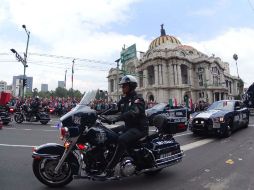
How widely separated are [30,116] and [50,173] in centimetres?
1178

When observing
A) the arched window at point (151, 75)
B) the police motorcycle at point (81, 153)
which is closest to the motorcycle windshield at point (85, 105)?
the police motorcycle at point (81, 153)

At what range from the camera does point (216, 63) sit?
81.4m

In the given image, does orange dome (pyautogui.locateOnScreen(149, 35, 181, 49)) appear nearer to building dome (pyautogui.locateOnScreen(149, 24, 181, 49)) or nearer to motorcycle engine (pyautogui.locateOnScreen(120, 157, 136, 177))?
building dome (pyautogui.locateOnScreen(149, 24, 181, 49))

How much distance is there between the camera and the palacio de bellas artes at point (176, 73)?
72.4 meters

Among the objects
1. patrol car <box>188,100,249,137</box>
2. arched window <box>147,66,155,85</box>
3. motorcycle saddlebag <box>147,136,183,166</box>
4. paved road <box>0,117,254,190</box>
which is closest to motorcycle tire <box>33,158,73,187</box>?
paved road <box>0,117,254,190</box>

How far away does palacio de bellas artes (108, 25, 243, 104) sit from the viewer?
72.4 m

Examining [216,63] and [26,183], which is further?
[216,63]

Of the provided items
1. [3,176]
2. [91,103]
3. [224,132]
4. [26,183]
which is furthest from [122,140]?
[224,132]

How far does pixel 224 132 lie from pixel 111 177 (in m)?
6.93

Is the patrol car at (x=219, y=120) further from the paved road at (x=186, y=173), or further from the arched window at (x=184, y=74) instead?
the arched window at (x=184, y=74)

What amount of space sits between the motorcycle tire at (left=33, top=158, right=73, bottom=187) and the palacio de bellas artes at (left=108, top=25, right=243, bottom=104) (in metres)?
63.9

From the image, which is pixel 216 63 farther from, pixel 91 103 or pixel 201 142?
pixel 91 103

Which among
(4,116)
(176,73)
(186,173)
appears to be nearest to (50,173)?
(186,173)

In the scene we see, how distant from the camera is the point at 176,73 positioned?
7262 centimetres
